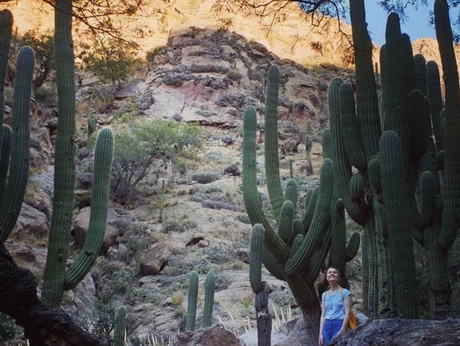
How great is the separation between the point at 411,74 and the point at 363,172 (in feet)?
5.11

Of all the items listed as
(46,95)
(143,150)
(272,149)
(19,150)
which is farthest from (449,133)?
(46,95)

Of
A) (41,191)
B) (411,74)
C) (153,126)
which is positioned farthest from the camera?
(153,126)

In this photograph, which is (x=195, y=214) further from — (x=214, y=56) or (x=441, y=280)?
(x=214, y=56)

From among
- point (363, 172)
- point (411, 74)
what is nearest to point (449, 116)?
point (411, 74)

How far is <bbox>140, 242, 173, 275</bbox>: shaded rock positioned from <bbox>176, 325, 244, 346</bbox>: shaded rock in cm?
797

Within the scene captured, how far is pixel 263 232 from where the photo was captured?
21.3 ft

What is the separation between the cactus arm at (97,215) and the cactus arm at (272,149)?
2476 millimetres

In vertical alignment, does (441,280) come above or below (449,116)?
below

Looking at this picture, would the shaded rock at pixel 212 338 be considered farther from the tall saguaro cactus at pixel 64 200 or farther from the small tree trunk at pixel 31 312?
the small tree trunk at pixel 31 312

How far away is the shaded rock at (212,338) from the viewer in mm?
7109

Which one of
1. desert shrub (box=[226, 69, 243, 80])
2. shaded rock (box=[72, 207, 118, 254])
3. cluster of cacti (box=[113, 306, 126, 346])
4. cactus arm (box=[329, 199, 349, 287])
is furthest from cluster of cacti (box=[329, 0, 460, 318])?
desert shrub (box=[226, 69, 243, 80])

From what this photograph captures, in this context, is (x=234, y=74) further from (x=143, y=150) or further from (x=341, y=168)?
(x=341, y=168)

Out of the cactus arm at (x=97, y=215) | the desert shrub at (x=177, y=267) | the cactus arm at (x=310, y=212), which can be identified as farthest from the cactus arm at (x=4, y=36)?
the desert shrub at (x=177, y=267)

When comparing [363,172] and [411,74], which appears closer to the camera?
[363,172]
